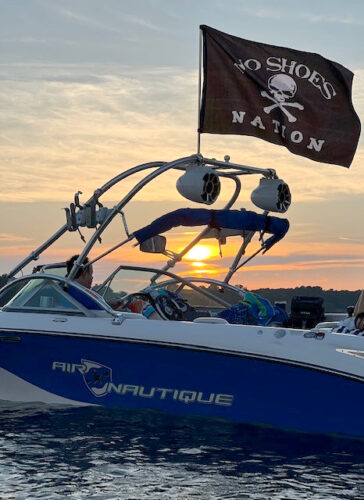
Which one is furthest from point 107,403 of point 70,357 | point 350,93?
point 350,93

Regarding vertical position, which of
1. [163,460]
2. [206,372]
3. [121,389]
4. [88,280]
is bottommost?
[163,460]

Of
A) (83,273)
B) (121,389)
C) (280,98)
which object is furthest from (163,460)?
(280,98)

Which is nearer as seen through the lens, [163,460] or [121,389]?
[163,460]

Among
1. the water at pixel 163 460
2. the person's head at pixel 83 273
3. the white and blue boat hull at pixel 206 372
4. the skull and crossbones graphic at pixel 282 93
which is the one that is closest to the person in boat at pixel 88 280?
the person's head at pixel 83 273

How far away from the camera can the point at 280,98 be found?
36.4 ft

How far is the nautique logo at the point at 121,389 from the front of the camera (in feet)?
27.8

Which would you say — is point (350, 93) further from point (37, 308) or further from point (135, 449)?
point (135, 449)

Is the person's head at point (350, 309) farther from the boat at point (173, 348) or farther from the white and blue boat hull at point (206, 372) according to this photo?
the white and blue boat hull at point (206, 372)

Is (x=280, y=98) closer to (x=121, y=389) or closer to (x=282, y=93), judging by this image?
(x=282, y=93)

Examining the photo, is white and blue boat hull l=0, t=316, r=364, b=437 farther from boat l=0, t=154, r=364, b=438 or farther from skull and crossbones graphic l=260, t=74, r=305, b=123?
skull and crossbones graphic l=260, t=74, r=305, b=123

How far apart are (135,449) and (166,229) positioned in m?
2.77

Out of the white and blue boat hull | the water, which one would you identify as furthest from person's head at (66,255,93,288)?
the water

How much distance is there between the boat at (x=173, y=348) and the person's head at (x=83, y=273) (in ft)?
0.37

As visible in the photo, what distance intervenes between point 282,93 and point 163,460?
517 cm
